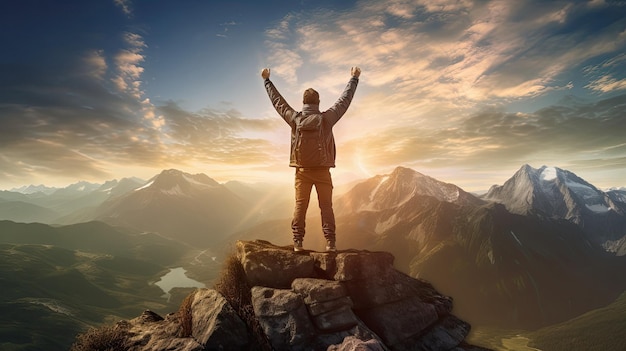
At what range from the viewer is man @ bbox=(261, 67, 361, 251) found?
10.8 m

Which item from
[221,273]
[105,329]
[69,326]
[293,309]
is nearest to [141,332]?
[105,329]

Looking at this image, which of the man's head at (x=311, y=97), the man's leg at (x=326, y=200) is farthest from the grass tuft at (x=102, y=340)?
the man's head at (x=311, y=97)

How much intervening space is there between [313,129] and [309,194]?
2430mm

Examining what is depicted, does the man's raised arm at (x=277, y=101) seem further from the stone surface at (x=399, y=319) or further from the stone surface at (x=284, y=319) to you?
the stone surface at (x=399, y=319)

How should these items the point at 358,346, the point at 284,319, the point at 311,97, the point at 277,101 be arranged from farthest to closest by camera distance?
the point at 277,101 < the point at 311,97 < the point at 284,319 < the point at 358,346

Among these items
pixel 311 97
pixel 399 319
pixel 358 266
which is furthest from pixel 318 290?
pixel 311 97

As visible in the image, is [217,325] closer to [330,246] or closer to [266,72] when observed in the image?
[330,246]

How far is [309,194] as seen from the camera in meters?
11.2

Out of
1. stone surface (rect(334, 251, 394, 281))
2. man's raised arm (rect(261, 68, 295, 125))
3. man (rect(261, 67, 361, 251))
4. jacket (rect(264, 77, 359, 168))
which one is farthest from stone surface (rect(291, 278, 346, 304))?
man's raised arm (rect(261, 68, 295, 125))

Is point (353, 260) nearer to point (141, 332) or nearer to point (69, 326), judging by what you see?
point (141, 332)

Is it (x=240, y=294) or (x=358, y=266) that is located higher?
(x=358, y=266)

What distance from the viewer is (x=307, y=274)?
9.71 metres

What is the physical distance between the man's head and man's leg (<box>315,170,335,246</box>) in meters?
2.69

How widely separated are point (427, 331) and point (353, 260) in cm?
344
